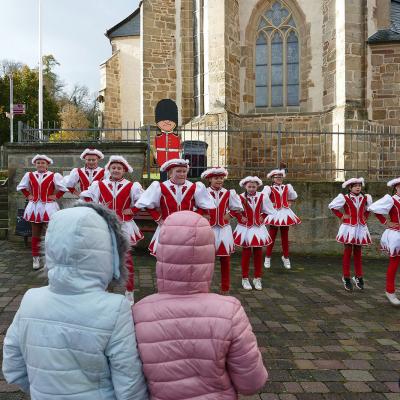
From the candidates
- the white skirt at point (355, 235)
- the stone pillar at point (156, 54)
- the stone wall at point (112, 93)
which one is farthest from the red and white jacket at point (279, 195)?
the stone wall at point (112, 93)

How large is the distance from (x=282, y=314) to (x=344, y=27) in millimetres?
11466

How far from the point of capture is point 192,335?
1859mm

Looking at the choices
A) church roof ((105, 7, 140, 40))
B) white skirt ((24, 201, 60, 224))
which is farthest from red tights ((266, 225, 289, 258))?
church roof ((105, 7, 140, 40))

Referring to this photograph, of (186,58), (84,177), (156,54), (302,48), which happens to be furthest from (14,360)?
(156,54)

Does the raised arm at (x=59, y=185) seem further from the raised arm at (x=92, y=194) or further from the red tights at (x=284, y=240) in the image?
the red tights at (x=284, y=240)

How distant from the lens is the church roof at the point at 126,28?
2542 cm

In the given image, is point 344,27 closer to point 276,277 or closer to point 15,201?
point 276,277

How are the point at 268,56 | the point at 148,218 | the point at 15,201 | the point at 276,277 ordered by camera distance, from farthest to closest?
the point at 268,56
the point at 15,201
the point at 148,218
the point at 276,277

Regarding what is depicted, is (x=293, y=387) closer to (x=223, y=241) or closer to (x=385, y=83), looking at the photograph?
(x=223, y=241)

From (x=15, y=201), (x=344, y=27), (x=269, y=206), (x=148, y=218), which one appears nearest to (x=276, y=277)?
(x=269, y=206)

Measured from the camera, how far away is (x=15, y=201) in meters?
10.8

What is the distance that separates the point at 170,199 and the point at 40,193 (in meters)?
3.28

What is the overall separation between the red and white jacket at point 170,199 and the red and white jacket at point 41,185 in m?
2.81

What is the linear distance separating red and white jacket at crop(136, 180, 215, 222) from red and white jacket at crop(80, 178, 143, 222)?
0.36 meters
